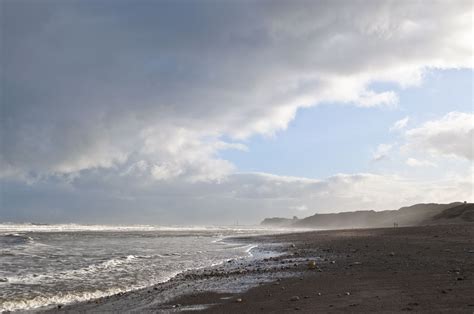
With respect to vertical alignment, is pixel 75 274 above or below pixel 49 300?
above

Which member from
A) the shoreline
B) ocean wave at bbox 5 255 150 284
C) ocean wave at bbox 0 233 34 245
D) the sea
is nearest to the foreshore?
the shoreline

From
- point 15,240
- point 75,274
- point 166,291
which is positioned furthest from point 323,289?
point 15,240

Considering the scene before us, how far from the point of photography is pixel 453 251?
19703 millimetres

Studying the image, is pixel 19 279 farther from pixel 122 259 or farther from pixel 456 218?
pixel 456 218

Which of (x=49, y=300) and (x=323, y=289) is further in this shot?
(x=49, y=300)

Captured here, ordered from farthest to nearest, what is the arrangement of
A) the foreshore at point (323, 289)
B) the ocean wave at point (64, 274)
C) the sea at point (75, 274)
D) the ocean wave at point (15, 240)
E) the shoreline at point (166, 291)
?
the ocean wave at point (15, 240), the ocean wave at point (64, 274), the sea at point (75, 274), the shoreline at point (166, 291), the foreshore at point (323, 289)

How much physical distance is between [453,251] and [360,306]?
1245 cm

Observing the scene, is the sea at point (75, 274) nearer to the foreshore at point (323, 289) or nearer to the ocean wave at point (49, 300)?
the ocean wave at point (49, 300)

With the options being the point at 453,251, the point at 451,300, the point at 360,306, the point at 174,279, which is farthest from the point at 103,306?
the point at 453,251

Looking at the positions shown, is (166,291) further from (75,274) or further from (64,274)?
(64,274)

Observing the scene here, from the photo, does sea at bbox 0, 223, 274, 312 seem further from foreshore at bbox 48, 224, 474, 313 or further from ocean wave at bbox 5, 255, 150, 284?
foreshore at bbox 48, 224, 474, 313

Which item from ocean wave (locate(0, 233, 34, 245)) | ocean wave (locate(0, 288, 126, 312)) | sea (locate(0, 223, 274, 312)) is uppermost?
ocean wave (locate(0, 233, 34, 245))

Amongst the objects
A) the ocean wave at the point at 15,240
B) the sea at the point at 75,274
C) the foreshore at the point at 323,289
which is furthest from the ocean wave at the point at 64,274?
the ocean wave at the point at 15,240

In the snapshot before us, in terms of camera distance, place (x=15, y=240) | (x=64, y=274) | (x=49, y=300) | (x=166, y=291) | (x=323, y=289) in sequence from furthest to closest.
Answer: (x=15, y=240) < (x=64, y=274) < (x=166, y=291) < (x=49, y=300) < (x=323, y=289)
